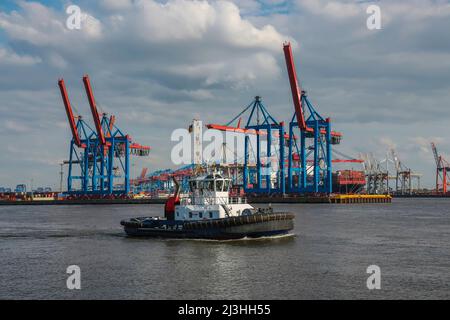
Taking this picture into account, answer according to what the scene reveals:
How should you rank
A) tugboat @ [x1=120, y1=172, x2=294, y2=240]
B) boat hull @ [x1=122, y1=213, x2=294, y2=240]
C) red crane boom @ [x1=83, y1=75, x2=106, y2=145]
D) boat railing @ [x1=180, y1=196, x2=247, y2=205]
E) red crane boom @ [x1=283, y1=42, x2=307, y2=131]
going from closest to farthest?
boat hull @ [x1=122, y1=213, x2=294, y2=240] < tugboat @ [x1=120, y1=172, x2=294, y2=240] < boat railing @ [x1=180, y1=196, x2=247, y2=205] < red crane boom @ [x1=283, y1=42, x2=307, y2=131] < red crane boom @ [x1=83, y1=75, x2=106, y2=145]

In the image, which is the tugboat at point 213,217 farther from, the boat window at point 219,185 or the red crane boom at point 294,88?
the red crane boom at point 294,88

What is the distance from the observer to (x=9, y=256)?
3391 centimetres

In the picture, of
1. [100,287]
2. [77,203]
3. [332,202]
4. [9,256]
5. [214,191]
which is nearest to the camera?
[100,287]

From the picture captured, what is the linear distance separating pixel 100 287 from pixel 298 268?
1054cm

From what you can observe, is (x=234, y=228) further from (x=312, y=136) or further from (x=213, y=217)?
(x=312, y=136)

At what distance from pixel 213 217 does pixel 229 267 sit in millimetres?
10872

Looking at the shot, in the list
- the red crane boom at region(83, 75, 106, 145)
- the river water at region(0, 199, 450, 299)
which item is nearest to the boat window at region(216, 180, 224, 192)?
the river water at region(0, 199, 450, 299)

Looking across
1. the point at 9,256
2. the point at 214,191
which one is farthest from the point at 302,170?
the point at 9,256

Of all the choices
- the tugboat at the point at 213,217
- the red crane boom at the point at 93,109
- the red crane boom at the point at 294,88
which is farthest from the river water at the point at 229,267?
the red crane boom at the point at 93,109

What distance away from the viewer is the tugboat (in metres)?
37.8

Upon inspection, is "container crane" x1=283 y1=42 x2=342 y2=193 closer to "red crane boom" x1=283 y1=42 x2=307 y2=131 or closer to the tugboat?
"red crane boom" x1=283 y1=42 x2=307 y2=131

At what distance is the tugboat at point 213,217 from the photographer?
37.8m
